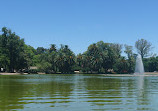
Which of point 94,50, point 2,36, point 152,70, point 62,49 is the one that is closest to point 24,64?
point 2,36

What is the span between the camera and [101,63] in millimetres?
111000

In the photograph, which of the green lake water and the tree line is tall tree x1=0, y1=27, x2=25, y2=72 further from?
the green lake water

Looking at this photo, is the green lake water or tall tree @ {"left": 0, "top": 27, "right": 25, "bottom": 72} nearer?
the green lake water

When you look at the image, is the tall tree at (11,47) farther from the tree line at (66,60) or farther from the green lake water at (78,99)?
the green lake water at (78,99)

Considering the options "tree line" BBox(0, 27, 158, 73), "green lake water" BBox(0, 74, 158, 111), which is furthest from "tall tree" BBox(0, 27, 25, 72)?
"green lake water" BBox(0, 74, 158, 111)

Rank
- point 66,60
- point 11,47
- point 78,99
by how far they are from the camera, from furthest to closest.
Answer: point 66,60
point 11,47
point 78,99

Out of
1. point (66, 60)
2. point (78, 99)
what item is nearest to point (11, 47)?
point (66, 60)

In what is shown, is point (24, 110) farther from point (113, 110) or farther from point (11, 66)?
point (11, 66)

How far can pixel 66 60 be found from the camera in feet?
357

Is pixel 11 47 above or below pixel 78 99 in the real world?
above

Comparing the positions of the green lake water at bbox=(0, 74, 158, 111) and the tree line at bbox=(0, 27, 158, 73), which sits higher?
the tree line at bbox=(0, 27, 158, 73)

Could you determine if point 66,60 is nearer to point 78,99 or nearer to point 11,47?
point 11,47

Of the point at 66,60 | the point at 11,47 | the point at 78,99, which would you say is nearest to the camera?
the point at 78,99

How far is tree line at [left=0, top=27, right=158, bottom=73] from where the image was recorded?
98.1m
